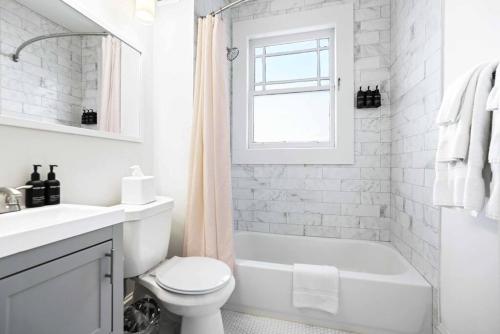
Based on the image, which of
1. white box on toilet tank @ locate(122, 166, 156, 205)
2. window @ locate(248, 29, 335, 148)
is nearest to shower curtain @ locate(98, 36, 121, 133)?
white box on toilet tank @ locate(122, 166, 156, 205)

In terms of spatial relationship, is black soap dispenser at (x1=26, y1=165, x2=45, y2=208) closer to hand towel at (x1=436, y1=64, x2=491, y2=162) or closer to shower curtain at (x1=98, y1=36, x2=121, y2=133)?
shower curtain at (x1=98, y1=36, x2=121, y2=133)

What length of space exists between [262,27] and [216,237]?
2.12 meters

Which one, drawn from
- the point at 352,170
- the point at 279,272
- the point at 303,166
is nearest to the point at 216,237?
the point at 279,272

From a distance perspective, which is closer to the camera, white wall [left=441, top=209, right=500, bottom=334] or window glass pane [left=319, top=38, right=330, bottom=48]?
white wall [left=441, top=209, right=500, bottom=334]

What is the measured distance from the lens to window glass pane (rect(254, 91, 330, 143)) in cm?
240

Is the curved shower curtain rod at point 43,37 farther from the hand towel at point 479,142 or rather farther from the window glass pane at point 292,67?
the hand towel at point 479,142

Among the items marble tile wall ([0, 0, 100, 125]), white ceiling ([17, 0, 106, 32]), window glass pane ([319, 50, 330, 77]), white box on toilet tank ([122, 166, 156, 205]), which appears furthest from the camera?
window glass pane ([319, 50, 330, 77])

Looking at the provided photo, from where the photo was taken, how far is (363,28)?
2.19m

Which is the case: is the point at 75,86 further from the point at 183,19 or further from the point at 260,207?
the point at 260,207

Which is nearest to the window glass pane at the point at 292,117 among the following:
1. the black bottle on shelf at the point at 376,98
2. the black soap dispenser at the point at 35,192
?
the black bottle on shelf at the point at 376,98

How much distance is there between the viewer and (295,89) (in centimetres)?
246

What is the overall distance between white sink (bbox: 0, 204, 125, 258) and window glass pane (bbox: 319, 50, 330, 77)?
222 centimetres

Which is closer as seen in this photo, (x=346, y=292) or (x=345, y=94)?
(x=346, y=292)

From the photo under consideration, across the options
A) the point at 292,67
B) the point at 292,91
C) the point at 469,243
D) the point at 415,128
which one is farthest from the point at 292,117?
the point at 469,243
